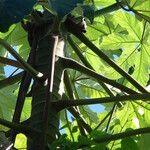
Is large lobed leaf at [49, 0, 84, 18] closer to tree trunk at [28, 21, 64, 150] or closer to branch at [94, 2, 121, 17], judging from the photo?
tree trunk at [28, 21, 64, 150]

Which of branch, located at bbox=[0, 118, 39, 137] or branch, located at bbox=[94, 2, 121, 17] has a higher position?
branch, located at bbox=[94, 2, 121, 17]

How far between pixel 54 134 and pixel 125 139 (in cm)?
15

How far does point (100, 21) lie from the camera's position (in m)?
1.44

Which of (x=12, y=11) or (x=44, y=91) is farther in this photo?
(x=44, y=91)

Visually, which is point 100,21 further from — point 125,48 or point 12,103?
point 12,103

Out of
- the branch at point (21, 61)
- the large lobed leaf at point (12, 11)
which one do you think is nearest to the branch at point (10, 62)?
the branch at point (21, 61)

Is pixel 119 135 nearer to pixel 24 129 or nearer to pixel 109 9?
pixel 24 129

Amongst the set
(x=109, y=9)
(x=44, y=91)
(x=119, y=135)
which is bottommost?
(x=119, y=135)

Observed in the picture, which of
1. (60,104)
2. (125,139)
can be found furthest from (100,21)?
(125,139)

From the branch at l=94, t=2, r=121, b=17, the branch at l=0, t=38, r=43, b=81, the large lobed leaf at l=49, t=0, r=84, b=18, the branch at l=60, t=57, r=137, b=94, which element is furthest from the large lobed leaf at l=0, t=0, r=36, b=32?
the branch at l=94, t=2, r=121, b=17

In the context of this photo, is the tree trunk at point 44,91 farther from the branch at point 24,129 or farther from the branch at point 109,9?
the branch at point 109,9

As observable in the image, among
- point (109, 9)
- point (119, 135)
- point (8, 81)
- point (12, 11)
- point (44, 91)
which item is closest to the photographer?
point (12, 11)

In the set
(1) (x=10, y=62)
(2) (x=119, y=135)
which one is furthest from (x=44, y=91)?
(2) (x=119, y=135)

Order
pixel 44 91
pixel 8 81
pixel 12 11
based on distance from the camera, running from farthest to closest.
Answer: pixel 8 81 < pixel 44 91 < pixel 12 11
